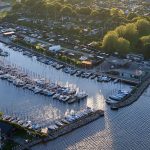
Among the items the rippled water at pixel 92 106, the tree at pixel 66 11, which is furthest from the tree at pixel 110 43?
the tree at pixel 66 11

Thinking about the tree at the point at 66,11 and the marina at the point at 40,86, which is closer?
the marina at the point at 40,86

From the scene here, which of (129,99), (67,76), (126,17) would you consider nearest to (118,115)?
(129,99)

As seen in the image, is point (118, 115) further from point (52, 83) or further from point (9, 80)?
point (9, 80)

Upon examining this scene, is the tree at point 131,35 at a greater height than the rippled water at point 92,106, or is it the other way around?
the tree at point 131,35

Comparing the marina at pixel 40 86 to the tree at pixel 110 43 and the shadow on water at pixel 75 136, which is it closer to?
the shadow on water at pixel 75 136

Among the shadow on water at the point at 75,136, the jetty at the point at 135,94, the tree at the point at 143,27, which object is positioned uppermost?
the tree at the point at 143,27

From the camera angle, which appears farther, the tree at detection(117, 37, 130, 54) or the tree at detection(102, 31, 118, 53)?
the tree at detection(102, 31, 118, 53)

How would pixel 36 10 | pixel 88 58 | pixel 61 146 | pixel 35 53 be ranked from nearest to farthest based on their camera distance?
pixel 61 146 < pixel 88 58 < pixel 35 53 < pixel 36 10

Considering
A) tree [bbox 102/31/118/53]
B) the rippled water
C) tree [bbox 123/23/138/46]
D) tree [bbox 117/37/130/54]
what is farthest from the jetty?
tree [bbox 123/23/138/46]

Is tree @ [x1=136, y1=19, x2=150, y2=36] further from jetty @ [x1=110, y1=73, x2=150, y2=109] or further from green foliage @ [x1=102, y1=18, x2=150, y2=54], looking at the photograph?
jetty @ [x1=110, y1=73, x2=150, y2=109]
